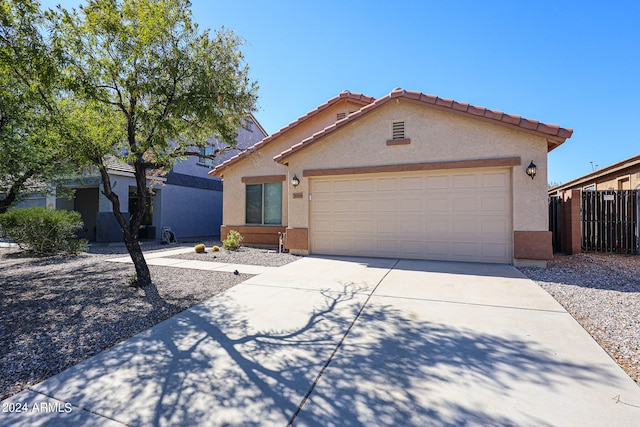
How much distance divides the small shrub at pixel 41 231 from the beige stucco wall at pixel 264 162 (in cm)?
544

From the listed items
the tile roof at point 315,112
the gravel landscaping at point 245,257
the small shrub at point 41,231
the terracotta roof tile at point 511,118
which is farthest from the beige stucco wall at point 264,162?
the terracotta roof tile at point 511,118

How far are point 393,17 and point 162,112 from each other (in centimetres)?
734

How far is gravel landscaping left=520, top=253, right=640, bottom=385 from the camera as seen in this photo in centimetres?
331

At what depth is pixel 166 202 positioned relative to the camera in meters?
16.1

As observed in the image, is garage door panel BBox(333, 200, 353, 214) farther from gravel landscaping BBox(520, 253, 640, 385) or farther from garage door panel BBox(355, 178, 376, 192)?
gravel landscaping BBox(520, 253, 640, 385)

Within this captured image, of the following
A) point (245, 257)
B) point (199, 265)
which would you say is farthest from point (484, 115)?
point (199, 265)

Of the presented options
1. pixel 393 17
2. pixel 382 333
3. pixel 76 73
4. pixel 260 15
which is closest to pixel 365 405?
pixel 382 333

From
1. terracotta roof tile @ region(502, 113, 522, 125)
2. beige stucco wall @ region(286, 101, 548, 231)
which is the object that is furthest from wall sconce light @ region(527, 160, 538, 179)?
terracotta roof tile @ region(502, 113, 522, 125)

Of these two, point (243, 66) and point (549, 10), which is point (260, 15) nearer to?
point (243, 66)

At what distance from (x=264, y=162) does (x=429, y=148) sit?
22.2ft

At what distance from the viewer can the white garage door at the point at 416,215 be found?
8.00 meters

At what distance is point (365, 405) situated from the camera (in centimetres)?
230

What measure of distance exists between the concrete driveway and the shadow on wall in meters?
0.01

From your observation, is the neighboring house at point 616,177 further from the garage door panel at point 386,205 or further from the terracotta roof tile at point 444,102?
the garage door panel at point 386,205
